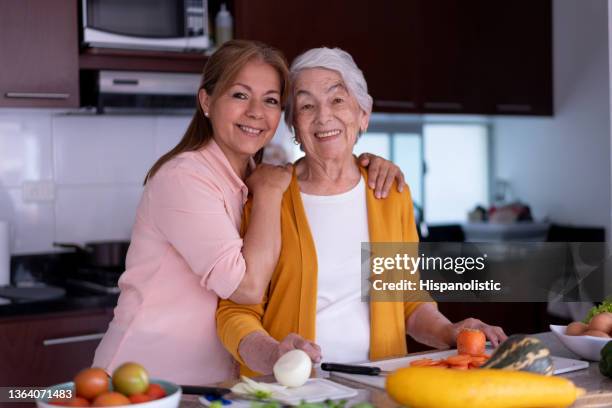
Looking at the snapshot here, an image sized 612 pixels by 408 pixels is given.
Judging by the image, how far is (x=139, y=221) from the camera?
1865 mm

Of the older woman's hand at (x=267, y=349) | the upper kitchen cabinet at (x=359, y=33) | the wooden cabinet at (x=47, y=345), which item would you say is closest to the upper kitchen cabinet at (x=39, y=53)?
the upper kitchen cabinet at (x=359, y=33)

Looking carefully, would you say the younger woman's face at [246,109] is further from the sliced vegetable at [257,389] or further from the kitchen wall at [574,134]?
the kitchen wall at [574,134]

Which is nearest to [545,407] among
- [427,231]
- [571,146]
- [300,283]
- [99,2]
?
[300,283]

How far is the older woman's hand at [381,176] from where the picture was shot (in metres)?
2.01

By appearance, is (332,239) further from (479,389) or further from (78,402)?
(78,402)

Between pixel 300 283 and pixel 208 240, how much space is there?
259 mm

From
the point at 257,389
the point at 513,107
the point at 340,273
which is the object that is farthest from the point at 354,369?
the point at 513,107

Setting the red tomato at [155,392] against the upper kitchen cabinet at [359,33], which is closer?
the red tomato at [155,392]

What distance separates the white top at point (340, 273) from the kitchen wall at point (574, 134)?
2.39 metres

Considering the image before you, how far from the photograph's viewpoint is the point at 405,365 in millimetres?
1654

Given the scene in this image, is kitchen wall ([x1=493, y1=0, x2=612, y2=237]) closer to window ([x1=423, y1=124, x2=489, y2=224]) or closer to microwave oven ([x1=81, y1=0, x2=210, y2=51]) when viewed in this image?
window ([x1=423, y1=124, x2=489, y2=224])

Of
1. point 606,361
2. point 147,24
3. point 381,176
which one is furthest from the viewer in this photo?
point 147,24

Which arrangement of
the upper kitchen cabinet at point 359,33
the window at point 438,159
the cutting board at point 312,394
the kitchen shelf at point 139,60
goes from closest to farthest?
A: the cutting board at point 312,394, the kitchen shelf at point 139,60, the upper kitchen cabinet at point 359,33, the window at point 438,159

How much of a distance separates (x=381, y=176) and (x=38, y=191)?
6.18 feet
